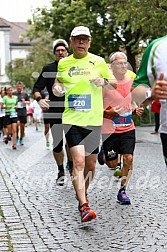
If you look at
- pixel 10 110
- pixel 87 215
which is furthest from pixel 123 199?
pixel 10 110

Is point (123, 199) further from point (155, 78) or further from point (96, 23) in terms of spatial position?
point (96, 23)

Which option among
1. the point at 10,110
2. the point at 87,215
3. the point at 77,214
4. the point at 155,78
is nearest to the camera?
the point at 155,78

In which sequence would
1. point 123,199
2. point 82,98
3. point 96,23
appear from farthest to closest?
point 96,23
point 123,199
point 82,98

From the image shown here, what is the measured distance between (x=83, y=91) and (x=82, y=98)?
0.28 ft

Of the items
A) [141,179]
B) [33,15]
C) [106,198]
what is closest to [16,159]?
[141,179]

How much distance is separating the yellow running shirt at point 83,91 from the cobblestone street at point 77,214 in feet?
3.50

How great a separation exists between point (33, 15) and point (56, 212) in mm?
31801

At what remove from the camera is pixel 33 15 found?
37500 millimetres

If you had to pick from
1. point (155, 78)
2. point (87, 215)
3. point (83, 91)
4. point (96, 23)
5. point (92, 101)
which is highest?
point (96, 23)

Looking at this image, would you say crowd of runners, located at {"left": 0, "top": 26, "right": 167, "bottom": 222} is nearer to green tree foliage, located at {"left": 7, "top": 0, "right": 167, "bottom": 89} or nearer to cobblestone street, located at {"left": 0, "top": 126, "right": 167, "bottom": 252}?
cobblestone street, located at {"left": 0, "top": 126, "right": 167, "bottom": 252}

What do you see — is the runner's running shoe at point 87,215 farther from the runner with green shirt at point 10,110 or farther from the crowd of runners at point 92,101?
the runner with green shirt at point 10,110

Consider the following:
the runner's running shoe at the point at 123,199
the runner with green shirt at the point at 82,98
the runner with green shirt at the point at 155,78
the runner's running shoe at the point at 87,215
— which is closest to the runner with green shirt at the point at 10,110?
the runner's running shoe at the point at 123,199

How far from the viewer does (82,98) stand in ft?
20.8

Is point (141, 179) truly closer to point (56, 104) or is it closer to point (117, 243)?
point (56, 104)
